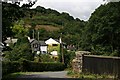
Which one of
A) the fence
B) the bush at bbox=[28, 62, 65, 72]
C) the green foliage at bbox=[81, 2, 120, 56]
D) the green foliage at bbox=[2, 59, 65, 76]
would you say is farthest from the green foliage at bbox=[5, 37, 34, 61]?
the fence

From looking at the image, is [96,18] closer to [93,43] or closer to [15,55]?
[93,43]

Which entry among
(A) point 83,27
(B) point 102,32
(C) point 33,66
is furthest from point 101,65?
(A) point 83,27

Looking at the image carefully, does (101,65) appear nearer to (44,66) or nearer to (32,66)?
(32,66)

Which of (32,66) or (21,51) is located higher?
(21,51)

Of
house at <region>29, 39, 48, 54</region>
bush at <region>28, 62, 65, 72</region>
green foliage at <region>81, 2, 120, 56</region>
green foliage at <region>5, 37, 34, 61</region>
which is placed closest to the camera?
green foliage at <region>5, 37, 34, 61</region>

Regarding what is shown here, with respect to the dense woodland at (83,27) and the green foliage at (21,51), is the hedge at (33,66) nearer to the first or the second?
the green foliage at (21,51)

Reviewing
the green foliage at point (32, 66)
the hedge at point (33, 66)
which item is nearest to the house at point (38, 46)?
the hedge at point (33, 66)

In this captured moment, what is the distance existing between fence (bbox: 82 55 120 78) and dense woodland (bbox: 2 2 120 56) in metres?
3.16

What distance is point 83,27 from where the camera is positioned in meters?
66.6

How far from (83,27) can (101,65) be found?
144ft

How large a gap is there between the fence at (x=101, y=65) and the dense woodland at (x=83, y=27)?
3.16 m

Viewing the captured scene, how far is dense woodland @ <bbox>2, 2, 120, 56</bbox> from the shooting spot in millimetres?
14297

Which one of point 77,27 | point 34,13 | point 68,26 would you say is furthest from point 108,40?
point 68,26

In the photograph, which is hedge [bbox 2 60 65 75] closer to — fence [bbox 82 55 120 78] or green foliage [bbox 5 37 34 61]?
green foliage [bbox 5 37 34 61]
